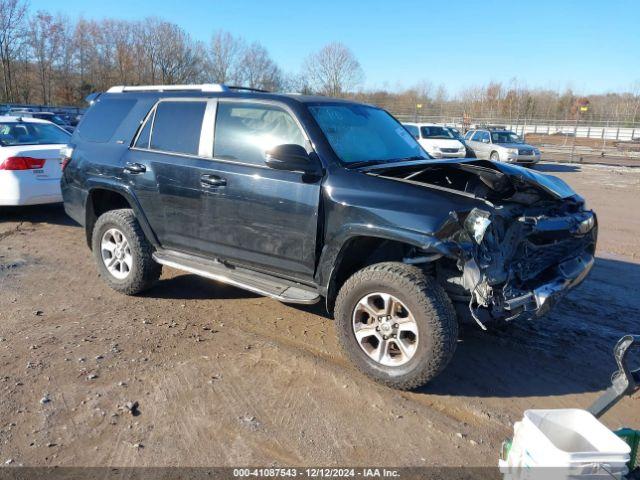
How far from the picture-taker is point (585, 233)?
414cm

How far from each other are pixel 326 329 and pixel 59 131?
24.2 feet

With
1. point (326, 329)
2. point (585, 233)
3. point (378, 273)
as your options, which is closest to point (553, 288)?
point (585, 233)

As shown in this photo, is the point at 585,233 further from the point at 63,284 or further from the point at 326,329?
the point at 63,284

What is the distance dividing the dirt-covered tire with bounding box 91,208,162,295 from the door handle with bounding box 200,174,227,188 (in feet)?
3.47

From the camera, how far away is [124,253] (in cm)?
526

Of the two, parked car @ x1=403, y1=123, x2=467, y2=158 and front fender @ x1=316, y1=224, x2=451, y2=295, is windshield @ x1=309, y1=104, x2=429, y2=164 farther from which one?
parked car @ x1=403, y1=123, x2=467, y2=158

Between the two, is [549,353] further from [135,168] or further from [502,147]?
[502,147]

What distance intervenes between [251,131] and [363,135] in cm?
97

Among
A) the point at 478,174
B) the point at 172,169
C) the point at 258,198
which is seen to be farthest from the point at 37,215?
the point at 478,174

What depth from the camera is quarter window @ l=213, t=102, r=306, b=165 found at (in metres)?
4.21

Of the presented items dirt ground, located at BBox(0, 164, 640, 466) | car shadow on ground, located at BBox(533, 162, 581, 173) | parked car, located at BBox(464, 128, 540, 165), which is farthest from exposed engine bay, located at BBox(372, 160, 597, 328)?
car shadow on ground, located at BBox(533, 162, 581, 173)

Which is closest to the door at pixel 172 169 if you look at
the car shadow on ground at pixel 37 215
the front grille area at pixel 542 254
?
the front grille area at pixel 542 254

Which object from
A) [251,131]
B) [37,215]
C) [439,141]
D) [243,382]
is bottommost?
[243,382]

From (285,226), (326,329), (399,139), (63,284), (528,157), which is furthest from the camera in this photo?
(528,157)
